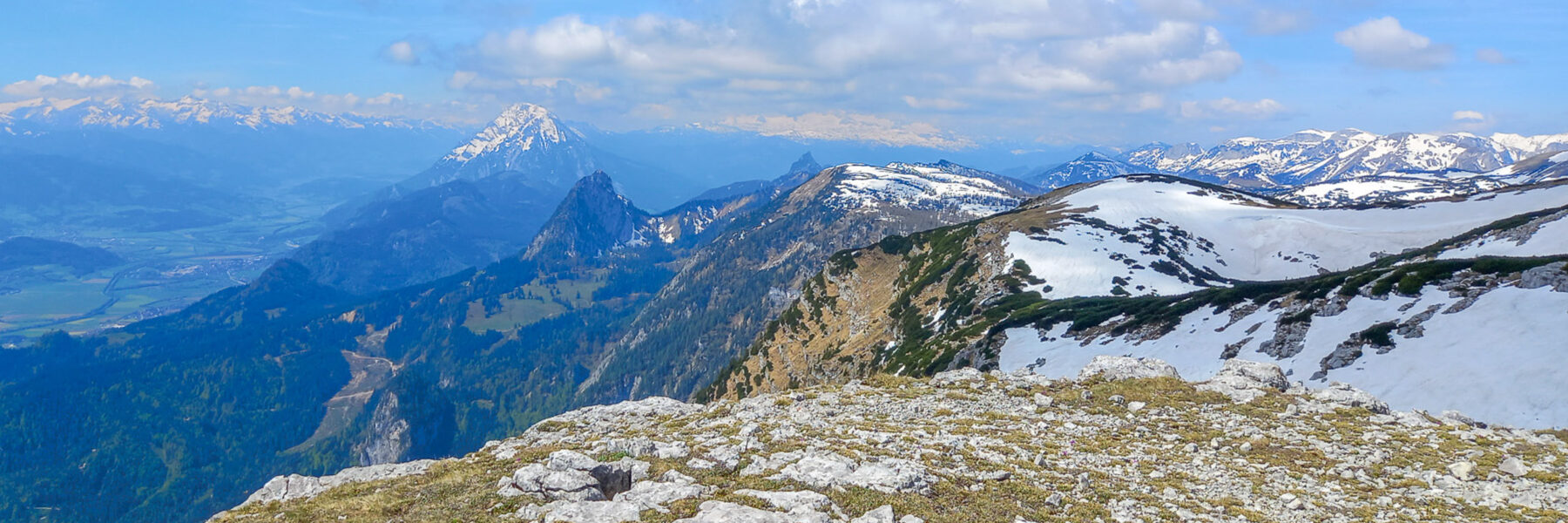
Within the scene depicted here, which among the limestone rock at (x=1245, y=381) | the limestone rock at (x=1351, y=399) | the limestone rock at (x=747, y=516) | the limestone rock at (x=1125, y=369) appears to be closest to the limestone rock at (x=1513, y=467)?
the limestone rock at (x=1351, y=399)

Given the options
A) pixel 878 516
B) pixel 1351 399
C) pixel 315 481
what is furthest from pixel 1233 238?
pixel 315 481

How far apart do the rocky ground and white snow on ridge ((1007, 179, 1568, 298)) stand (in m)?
69.3

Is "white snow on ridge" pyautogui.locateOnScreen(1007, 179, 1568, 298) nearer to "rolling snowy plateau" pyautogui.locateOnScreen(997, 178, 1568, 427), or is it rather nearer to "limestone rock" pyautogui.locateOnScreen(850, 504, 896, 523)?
"rolling snowy plateau" pyautogui.locateOnScreen(997, 178, 1568, 427)

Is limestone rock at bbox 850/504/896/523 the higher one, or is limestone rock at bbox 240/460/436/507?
limestone rock at bbox 850/504/896/523

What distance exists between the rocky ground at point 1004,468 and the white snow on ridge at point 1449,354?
5248 millimetres

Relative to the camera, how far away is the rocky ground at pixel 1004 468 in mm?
17969

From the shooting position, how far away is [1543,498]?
1838 centimetres

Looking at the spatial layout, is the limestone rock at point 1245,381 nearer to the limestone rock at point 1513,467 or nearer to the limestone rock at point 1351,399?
the limestone rock at point 1351,399

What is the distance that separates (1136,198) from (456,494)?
182619 mm

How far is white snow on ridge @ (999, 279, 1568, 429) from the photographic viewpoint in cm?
3003

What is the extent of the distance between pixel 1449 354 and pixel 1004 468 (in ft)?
104

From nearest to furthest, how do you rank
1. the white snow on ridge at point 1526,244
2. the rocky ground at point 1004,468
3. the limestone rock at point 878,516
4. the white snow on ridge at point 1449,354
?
the limestone rock at point 878,516 → the rocky ground at point 1004,468 → the white snow on ridge at point 1449,354 → the white snow on ridge at point 1526,244

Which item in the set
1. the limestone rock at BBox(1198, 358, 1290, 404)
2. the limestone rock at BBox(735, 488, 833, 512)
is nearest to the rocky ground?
the limestone rock at BBox(735, 488, 833, 512)

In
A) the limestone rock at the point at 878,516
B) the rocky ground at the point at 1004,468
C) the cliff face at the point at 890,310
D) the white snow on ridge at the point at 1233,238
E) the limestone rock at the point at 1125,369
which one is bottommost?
the cliff face at the point at 890,310
